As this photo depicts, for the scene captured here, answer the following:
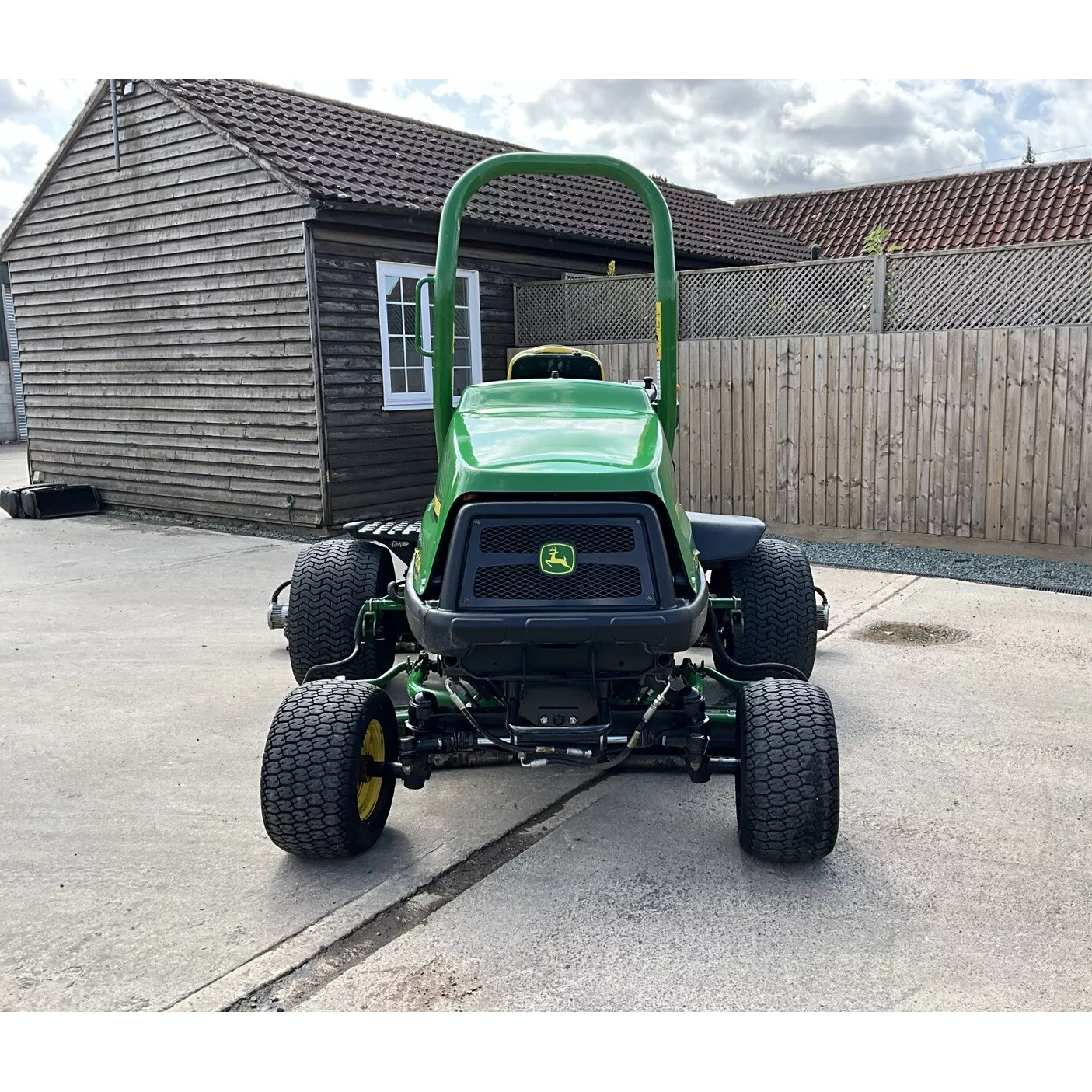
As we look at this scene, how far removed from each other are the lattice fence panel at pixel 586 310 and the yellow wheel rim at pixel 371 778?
7496 mm

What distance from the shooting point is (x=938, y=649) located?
19.7 feet

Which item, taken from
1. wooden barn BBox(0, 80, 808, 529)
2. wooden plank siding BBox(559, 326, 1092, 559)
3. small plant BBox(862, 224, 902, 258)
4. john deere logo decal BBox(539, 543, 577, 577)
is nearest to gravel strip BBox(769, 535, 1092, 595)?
wooden plank siding BBox(559, 326, 1092, 559)

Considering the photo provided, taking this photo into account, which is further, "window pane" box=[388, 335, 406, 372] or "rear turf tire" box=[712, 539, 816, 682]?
"window pane" box=[388, 335, 406, 372]

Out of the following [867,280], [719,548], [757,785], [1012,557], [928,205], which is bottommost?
[1012,557]

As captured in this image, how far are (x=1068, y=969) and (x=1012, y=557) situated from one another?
249 inches

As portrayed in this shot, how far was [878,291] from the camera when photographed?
902 centimetres

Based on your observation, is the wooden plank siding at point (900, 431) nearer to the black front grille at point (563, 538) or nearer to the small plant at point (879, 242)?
the small plant at point (879, 242)

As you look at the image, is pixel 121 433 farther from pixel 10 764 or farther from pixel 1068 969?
pixel 1068 969

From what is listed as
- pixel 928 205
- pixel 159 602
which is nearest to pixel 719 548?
pixel 159 602

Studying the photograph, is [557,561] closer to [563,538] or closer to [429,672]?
[563,538]

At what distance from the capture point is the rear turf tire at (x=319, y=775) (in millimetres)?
3305

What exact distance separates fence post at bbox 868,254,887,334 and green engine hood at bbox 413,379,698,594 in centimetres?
539

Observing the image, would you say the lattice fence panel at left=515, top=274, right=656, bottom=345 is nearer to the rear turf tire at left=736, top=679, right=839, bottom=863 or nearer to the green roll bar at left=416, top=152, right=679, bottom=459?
the green roll bar at left=416, top=152, right=679, bottom=459

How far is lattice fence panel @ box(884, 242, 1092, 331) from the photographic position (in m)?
8.16
